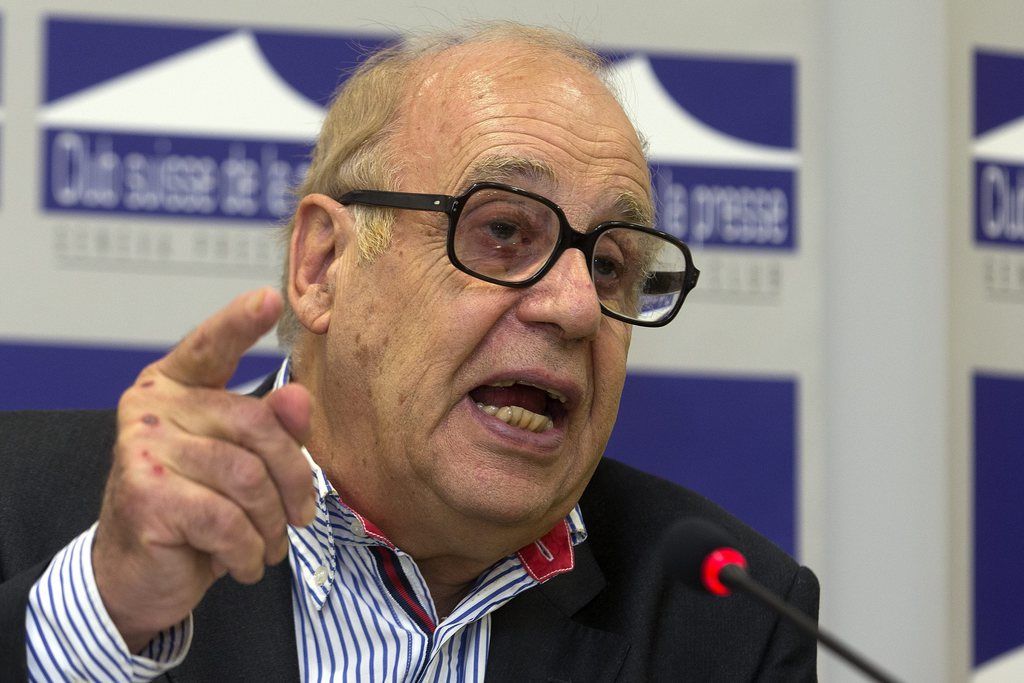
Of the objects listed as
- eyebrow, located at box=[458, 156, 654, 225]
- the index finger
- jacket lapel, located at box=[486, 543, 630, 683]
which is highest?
eyebrow, located at box=[458, 156, 654, 225]

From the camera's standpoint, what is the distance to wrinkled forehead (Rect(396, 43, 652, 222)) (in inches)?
78.5

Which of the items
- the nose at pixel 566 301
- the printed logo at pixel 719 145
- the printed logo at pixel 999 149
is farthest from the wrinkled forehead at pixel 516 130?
the printed logo at pixel 999 149

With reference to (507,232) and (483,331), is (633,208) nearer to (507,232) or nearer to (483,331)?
(507,232)

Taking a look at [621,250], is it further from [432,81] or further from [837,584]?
[837,584]

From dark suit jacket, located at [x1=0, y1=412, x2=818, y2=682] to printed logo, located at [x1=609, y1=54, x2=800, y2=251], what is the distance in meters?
0.84

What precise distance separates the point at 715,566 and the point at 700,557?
0.02 meters

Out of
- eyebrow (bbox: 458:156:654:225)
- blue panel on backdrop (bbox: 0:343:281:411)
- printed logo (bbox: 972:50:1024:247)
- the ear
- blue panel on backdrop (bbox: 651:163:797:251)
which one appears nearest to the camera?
eyebrow (bbox: 458:156:654:225)

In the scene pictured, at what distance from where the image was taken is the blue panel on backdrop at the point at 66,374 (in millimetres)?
2779

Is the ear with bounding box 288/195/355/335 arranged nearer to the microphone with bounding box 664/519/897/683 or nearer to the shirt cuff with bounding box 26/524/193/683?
the shirt cuff with bounding box 26/524/193/683

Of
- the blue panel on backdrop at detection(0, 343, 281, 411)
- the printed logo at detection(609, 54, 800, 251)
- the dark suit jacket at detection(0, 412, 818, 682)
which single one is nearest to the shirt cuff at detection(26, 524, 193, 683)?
the dark suit jacket at detection(0, 412, 818, 682)

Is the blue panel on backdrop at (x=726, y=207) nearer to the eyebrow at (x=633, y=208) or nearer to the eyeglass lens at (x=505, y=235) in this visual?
the eyebrow at (x=633, y=208)

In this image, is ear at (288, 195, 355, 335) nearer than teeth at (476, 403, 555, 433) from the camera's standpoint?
No

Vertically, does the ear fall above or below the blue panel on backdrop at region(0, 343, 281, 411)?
above

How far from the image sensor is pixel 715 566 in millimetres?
1436
